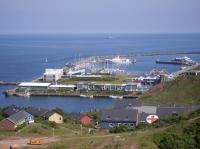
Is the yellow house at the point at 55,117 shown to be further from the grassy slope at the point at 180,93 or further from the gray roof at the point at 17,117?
the grassy slope at the point at 180,93

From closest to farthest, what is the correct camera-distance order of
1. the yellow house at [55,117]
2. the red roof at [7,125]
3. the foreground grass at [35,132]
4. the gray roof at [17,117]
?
the foreground grass at [35,132]
the red roof at [7,125]
the gray roof at [17,117]
the yellow house at [55,117]

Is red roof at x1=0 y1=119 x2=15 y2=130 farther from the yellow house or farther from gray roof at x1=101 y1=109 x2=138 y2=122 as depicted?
gray roof at x1=101 y1=109 x2=138 y2=122

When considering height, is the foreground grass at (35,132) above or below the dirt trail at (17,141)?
below

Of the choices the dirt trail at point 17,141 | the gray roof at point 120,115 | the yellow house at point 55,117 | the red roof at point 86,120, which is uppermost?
the dirt trail at point 17,141

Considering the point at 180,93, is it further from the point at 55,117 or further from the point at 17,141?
the point at 17,141

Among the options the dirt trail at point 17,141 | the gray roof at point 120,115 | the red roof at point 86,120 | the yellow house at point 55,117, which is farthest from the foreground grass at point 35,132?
the red roof at point 86,120

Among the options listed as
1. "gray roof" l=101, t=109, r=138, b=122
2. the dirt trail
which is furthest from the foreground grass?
"gray roof" l=101, t=109, r=138, b=122

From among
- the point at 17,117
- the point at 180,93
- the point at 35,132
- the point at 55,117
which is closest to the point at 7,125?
the point at 17,117
